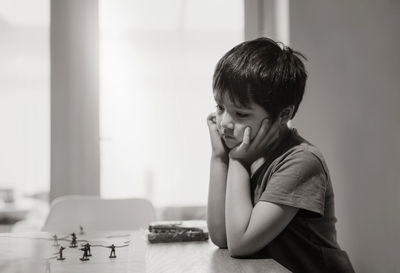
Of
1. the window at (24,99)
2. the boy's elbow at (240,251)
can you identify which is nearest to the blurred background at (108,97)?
the window at (24,99)

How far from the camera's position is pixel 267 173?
949mm

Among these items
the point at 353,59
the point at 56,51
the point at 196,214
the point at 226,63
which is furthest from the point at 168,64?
the point at 226,63

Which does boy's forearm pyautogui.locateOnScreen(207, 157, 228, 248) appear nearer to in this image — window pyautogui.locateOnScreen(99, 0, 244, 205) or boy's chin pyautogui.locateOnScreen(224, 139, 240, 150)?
boy's chin pyautogui.locateOnScreen(224, 139, 240, 150)

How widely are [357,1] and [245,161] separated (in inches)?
28.0

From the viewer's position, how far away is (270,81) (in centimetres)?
99

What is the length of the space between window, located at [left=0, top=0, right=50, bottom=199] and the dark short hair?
4.55 feet

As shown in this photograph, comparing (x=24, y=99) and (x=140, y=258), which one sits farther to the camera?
(x=24, y=99)

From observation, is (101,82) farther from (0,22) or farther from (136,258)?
(136,258)

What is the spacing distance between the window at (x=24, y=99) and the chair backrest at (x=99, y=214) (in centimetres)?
54

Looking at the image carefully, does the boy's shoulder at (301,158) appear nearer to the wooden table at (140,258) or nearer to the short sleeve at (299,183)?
the short sleeve at (299,183)

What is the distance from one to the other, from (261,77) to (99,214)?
945 mm

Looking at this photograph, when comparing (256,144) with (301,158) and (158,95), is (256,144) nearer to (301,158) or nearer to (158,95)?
(301,158)

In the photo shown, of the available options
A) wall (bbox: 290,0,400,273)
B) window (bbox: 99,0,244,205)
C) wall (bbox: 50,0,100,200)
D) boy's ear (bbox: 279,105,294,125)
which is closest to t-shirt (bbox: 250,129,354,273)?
boy's ear (bbox: 279,105,294,125)

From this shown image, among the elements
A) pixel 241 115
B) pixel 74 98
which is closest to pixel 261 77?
pixel 241 115
